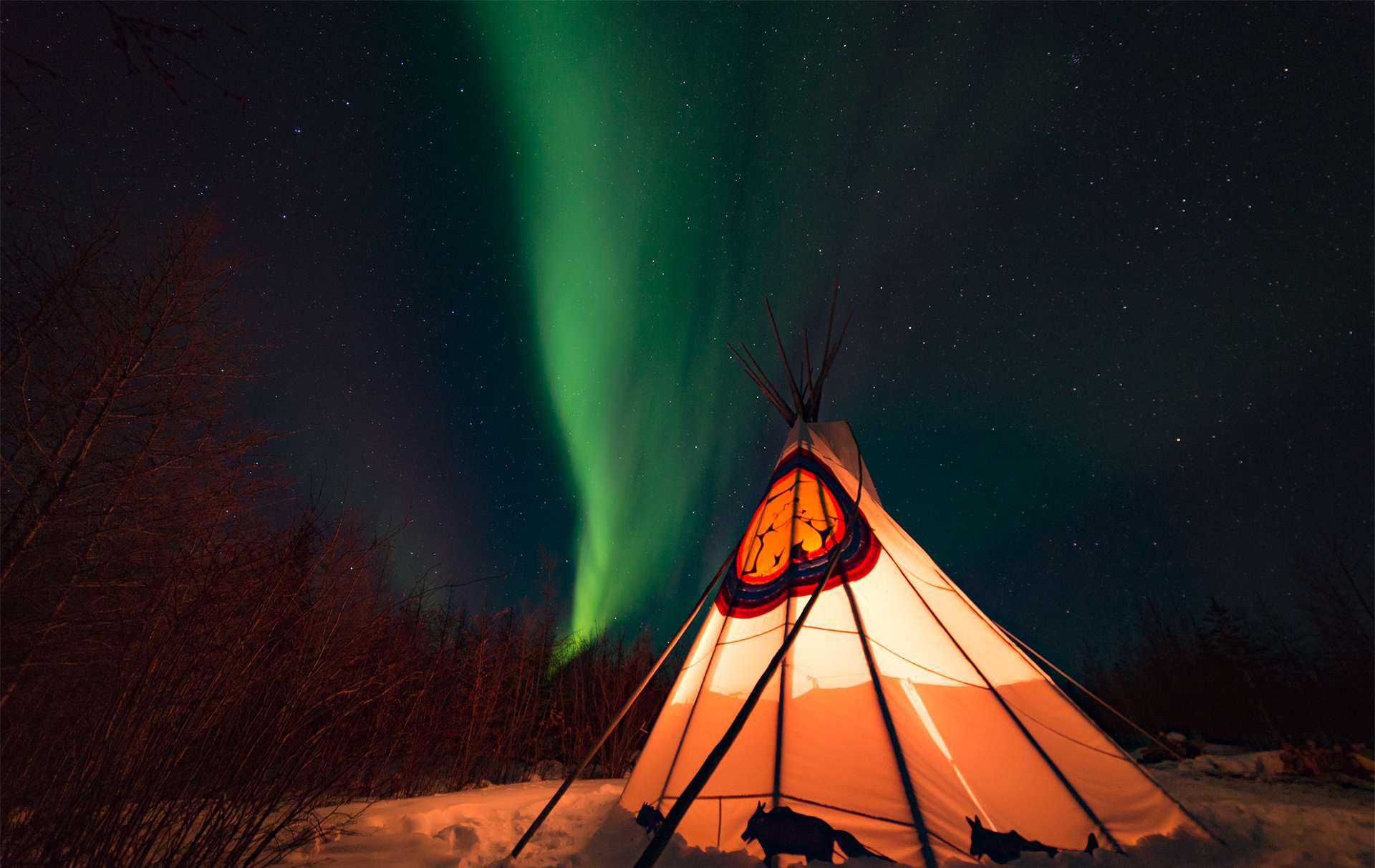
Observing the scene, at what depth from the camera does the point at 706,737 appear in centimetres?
320

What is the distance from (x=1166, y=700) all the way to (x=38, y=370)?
32817 millimetres

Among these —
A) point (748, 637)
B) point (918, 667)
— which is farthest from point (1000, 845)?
point (748, 637)

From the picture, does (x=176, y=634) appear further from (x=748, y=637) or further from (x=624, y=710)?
(x=748, y=637)

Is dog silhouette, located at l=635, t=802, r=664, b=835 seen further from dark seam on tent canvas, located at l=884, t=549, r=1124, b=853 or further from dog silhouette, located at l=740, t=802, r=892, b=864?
dark seam on tent canvas, located at l=884, t=549, r=1124, b=853

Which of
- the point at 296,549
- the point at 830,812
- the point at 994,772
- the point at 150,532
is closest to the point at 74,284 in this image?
the point at 150,532

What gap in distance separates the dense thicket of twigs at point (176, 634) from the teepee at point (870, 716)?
159 centimetres

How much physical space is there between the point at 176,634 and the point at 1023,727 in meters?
3.99

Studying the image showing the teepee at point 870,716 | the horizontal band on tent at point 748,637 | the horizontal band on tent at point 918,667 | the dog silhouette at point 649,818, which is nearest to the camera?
the teepee at point 870,716

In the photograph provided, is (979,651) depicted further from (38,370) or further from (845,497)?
(38,370)

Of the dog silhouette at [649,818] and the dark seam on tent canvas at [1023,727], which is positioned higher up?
the dark seam on tent canvas at [1023,727]

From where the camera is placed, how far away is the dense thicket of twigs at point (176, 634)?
1458 millimetres

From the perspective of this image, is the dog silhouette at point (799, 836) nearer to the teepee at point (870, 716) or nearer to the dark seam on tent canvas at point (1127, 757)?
the teepee at point (870, 716)

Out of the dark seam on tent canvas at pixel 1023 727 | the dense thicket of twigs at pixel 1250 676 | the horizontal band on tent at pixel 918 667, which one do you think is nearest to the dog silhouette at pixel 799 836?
the horizontal band on tent at pixel 918 667

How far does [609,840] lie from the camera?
9.34 feet
